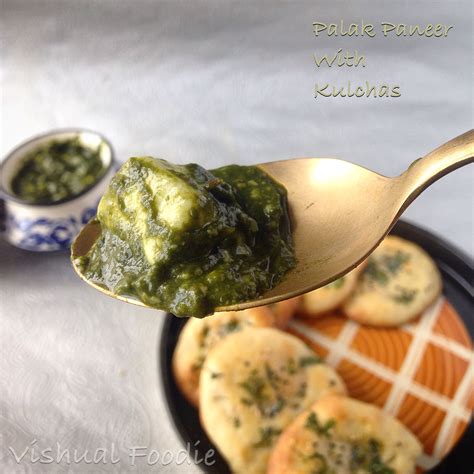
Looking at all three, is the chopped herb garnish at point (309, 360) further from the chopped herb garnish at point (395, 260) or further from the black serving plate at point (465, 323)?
the chopped herb garnish at point (395, 260)

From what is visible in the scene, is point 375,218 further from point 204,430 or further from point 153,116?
point 153,116

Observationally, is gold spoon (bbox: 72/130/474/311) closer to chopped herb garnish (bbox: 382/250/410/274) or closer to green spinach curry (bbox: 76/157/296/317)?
green spinach curry (bbox: 76/157/296/317)

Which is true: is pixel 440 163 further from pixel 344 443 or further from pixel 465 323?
pixel 465 323

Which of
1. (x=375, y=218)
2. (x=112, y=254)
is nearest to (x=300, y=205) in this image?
(x=375, y=218)

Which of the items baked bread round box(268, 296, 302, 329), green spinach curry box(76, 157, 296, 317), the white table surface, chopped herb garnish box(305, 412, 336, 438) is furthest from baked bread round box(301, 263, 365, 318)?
green spinach curry box(76, 157, 296, 317)

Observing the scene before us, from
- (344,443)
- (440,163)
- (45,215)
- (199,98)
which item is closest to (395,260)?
(344,443)

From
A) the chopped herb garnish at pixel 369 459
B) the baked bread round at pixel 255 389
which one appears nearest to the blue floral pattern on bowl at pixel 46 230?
the baked bread round at pixel 255 389
